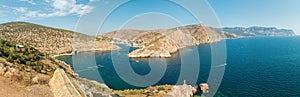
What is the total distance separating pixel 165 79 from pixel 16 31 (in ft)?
343

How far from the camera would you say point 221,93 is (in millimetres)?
47875

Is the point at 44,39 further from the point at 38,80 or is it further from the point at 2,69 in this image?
the point at 38,80

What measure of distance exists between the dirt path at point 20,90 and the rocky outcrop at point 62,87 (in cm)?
71

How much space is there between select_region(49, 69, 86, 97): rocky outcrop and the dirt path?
2.33 feet

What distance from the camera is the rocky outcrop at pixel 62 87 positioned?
1830 cm

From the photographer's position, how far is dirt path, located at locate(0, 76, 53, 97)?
19969mm

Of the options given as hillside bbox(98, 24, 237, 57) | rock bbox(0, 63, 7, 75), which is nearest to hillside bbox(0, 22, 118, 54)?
hillside bbox(98, 24, 237, 57)

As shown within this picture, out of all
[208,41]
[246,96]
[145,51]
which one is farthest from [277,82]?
[208,41]

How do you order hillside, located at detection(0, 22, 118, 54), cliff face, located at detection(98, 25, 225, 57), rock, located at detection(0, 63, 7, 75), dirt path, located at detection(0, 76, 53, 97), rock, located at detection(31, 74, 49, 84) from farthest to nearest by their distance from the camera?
cliff face, located at detection(98, 25, 225, 57) < hillside, located at detection(0, 22, 118, 54) < rock, located at detection(31, 74, 49, 84) < rock, located at detection(0, 63, 7, 75) < dirt path, located at detection(0, 76, 53, 97)

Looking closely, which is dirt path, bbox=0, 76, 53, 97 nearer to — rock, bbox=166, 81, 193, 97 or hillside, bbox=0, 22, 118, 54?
rock, bbox=166, 81, 193, 97

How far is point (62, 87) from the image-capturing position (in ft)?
62.3

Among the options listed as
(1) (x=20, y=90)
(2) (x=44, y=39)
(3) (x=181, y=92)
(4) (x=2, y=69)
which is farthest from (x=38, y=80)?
(2) (x=44, y=39)

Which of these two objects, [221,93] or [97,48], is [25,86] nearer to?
[221,93]

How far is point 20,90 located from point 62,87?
4.64m
